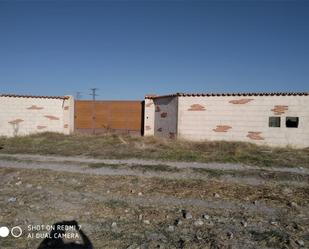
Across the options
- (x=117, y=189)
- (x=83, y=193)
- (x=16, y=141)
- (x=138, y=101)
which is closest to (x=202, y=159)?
(x=117, y=189)

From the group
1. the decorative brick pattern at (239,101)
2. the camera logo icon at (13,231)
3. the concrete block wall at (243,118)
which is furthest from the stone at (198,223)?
the decorative brick pattern at (239,101)

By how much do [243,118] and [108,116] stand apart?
8.10 meters

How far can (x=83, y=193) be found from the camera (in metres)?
5.34

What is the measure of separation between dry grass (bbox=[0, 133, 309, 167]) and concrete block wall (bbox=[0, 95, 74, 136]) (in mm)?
2511

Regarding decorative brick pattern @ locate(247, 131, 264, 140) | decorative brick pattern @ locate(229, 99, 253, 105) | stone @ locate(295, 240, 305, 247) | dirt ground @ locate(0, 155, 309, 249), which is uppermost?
decorative brick pattern @ locate(229, 99, 253, 105)

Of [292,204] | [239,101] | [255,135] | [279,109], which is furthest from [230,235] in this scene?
[279,109]

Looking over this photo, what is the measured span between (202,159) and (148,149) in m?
2.68

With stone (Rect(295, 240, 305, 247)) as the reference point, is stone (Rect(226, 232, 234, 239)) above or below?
below

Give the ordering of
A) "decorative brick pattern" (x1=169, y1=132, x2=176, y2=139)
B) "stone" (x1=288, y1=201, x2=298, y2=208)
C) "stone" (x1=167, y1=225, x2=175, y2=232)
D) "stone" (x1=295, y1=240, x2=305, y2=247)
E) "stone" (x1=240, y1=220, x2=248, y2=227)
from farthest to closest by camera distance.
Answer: "decorative brick pattern" (x1=169, y1=132, x2=176, y2=139) → "stone" (x1=288, y1=201, x2=298, y2=208) → "stone" (x1=240, y1=220, x2=248, y2=227) → "stone" (x1=167, y1=225, x2=175, y2=232) → "stone" (x1=295, y1=240, x2=305, y2=247)

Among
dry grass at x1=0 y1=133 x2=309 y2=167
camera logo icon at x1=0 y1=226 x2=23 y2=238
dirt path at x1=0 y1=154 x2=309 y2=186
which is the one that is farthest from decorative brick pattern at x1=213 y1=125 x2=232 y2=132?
camera logo icon at x1=0 y1=226 x2=23 y2=238

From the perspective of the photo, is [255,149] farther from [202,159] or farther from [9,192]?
[9,192]

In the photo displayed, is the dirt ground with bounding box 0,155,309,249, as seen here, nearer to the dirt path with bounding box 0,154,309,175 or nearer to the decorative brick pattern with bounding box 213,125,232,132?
the dirt path with bounding box 0,154,309,175

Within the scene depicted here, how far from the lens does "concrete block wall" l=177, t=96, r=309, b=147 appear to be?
1245 centimetres

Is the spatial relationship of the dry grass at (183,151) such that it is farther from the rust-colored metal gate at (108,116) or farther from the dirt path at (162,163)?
the rust-colored metal gate at (108,116)
